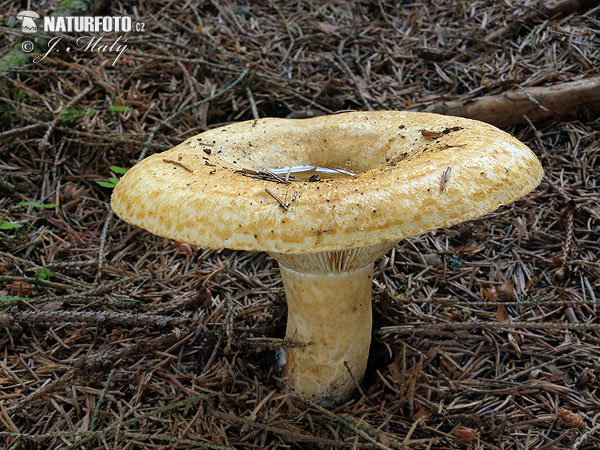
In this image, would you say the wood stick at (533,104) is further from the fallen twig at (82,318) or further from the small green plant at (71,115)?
the small green plant at (71,115)

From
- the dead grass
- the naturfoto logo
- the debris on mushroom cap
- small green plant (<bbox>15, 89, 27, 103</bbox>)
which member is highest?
the debris on mushroom cap

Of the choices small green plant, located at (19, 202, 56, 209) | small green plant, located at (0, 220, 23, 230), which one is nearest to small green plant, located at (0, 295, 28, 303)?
small green plant, located at (0, 220, 23, 230)

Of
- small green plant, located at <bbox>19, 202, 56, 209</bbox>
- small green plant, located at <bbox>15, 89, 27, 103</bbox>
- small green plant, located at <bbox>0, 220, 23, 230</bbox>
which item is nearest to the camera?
small green plant, located at <bbox>0, 220, 23, 230</bbox>

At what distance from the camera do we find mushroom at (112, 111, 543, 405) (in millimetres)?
1773

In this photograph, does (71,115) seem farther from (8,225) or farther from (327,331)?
(327,331)

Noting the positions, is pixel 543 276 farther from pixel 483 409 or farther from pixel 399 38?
pixel 399 38

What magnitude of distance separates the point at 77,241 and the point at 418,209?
2.72 metres

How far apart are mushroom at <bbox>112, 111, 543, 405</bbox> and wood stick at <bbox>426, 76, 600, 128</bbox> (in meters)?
1.50

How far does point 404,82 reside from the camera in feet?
15.3

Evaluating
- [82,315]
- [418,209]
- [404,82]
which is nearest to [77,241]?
[82,315]

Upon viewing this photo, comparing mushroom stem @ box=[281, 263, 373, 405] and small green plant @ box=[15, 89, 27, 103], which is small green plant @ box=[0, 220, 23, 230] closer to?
small green plant @ box=[15, 89, 27, 103]

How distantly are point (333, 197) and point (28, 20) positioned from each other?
424 centimetres

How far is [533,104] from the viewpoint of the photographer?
404cm

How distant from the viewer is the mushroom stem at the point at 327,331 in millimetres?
2521
